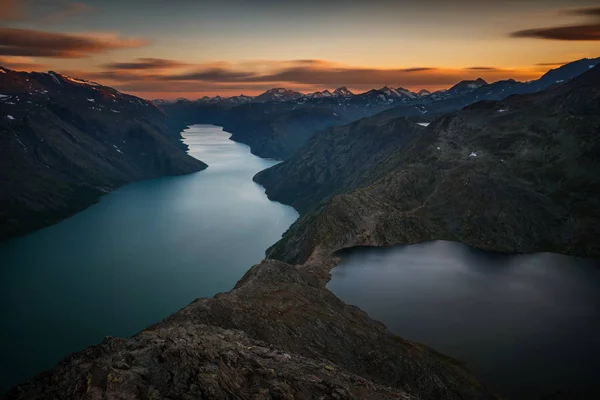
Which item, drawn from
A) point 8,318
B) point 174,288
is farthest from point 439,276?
point 8,318

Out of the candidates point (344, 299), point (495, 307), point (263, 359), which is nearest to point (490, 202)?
point (495, 307)

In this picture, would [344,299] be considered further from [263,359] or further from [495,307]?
[263,359]

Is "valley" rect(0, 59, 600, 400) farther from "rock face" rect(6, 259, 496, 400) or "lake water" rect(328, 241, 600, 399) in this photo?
"lake water" rect(328, 241, 600, 399)

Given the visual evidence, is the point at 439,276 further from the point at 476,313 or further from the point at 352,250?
the point at 352,250

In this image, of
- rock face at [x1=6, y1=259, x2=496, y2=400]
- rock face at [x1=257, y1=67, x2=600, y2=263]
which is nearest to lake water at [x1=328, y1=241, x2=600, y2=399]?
rock face at [x1=6, y1=259, x2=496, y2=400]

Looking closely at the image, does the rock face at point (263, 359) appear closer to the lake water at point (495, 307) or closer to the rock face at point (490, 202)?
the lake water at point (495, 307)

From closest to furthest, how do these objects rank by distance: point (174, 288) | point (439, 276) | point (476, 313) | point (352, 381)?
point (352, 381)
point (476, 313)
point (439, 276)
point (174, 288)
